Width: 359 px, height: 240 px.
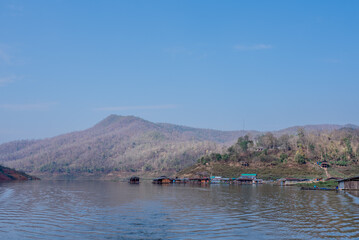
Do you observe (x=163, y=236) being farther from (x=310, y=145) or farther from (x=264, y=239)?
(x=310, y=145)

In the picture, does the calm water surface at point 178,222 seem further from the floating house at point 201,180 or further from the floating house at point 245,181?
the floating house at point 201,180

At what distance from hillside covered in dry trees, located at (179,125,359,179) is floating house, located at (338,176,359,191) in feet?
133

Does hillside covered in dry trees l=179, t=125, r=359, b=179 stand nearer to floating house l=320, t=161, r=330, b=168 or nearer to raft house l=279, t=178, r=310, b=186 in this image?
floating house l=320, t=161, r=330, b=168

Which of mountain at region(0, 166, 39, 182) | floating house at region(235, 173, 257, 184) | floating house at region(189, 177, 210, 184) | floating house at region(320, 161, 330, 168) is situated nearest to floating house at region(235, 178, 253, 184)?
floating house at region(235, 173, 257, 184)

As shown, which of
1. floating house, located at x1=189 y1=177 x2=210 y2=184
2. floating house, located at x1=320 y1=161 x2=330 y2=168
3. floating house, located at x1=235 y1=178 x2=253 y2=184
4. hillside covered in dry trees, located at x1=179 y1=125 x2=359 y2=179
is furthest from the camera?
floating house, located at x1=320 y1=161 x2=330 y2=168

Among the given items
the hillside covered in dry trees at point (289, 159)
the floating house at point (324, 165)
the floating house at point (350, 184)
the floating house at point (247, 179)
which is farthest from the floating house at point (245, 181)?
the floating house at point (350, 184)

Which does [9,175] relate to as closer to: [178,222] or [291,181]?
[291,181]

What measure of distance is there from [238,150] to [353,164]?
45.7m

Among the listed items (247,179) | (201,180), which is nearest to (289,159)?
(247,179)

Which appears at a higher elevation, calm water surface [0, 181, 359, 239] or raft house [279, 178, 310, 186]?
calm water surface [0, 181, 359, 239]

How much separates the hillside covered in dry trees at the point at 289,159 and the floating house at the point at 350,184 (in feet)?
133

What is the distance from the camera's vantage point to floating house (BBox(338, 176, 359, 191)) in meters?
63.7

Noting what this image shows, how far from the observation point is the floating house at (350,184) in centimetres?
6366

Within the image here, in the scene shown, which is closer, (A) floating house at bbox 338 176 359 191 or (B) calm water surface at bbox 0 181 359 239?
(B) calm water surface at bbox 0 181 359 239
